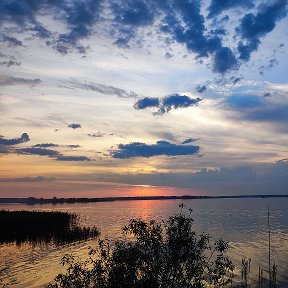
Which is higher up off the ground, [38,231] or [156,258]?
[156,258]

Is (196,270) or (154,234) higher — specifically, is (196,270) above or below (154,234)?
below

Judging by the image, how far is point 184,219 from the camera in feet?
58.8

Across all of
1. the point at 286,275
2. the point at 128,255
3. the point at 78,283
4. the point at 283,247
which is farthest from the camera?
the point at 283,247

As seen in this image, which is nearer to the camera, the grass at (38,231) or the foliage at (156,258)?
the foliage at (156,258)

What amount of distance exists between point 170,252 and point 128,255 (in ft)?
7.94

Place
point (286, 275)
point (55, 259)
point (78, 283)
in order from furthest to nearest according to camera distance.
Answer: point (55, 259) < point (286, 275) < point (78, 283)

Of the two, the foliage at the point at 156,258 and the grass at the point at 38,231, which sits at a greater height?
the foliage at the point at 156,258

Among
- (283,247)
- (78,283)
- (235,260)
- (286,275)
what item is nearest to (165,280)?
(78,283)

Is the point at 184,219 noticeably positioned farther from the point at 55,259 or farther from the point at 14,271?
the point at 55,259

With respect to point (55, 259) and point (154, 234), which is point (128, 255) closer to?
point (154, 234)

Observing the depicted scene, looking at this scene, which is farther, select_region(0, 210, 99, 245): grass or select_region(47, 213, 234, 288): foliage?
select_region(0, 210, 99, 245): grass

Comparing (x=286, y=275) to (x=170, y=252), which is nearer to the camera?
(x=170, y=252)

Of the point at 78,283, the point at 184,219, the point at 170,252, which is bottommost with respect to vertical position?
the point at 78,283

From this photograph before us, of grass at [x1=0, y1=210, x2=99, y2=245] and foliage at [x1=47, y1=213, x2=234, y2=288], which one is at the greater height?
foliage at [x1=47, y1=213, x2=234, y2=288]
